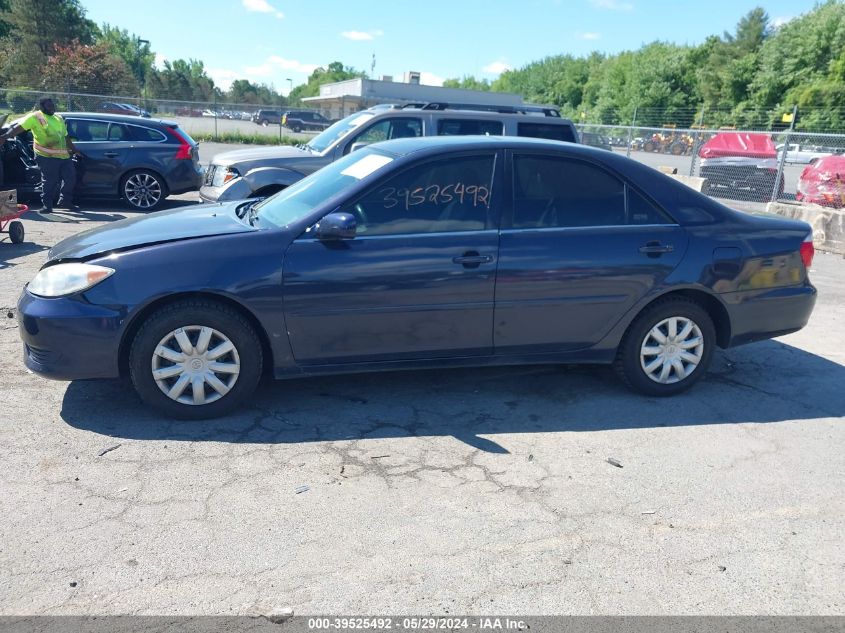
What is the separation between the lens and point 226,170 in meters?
8.70

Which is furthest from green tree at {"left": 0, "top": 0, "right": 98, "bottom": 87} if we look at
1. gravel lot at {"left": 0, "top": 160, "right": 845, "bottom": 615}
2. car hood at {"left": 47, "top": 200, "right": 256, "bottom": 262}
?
gravel lot at {"left": 0, "top": 160, "right": 845, "bottom": 615}

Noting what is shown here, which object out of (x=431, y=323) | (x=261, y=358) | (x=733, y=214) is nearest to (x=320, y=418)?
(x=261, y=358)

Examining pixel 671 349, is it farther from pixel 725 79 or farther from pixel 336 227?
pixel 725 79


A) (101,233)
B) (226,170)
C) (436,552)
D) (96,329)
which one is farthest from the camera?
(226,170)

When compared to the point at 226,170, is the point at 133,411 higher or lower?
lower

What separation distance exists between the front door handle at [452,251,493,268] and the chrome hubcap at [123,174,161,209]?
29.7 ft

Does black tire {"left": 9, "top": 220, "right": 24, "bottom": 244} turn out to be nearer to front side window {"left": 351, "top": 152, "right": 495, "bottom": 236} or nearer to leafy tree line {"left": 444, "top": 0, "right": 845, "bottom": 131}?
front side window {"left": 351, "top": 152, "right": 495, "bottom": 236}

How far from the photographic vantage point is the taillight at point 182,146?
11.8m

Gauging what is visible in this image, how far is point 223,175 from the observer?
873 cm

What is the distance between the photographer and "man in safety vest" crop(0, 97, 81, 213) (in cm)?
1016

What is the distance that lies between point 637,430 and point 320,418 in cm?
198

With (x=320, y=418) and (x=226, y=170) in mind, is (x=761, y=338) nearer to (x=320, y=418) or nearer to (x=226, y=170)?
(x=320, y=418)

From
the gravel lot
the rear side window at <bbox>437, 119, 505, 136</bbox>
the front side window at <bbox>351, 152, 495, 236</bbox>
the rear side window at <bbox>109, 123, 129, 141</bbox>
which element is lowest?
the gravel lot

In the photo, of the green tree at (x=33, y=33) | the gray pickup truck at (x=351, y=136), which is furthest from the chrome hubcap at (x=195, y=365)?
the green tree at (x=33, y=33)
